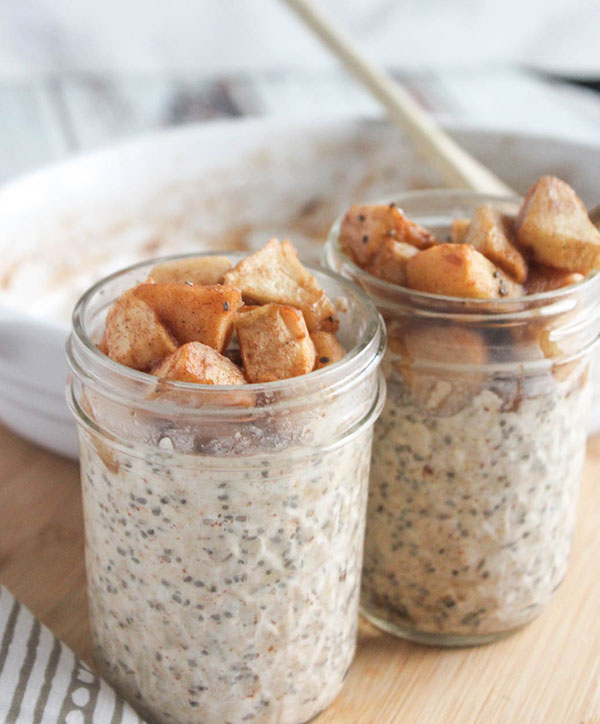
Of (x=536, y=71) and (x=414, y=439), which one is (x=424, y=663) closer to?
(x=414, y=439)

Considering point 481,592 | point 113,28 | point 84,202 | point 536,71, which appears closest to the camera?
point 481,592

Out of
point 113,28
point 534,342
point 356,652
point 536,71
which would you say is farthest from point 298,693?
point 536,71

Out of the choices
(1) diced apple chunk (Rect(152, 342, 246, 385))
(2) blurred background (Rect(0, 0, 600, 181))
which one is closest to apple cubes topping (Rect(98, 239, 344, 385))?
(1) diced apple chunk (Rect(152, 342, 246, 385))

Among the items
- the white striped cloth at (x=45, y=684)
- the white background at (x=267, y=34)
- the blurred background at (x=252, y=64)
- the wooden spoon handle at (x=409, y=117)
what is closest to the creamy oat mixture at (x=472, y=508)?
the white striped cloth at (x=45, y=684)

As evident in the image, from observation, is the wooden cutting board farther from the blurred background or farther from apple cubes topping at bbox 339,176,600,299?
the blurred background

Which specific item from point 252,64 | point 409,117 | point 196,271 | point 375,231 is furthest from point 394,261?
point 252,64

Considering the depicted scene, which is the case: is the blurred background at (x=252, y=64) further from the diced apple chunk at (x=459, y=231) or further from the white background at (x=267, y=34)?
the diced apple chunk at (x=459, y=231)
